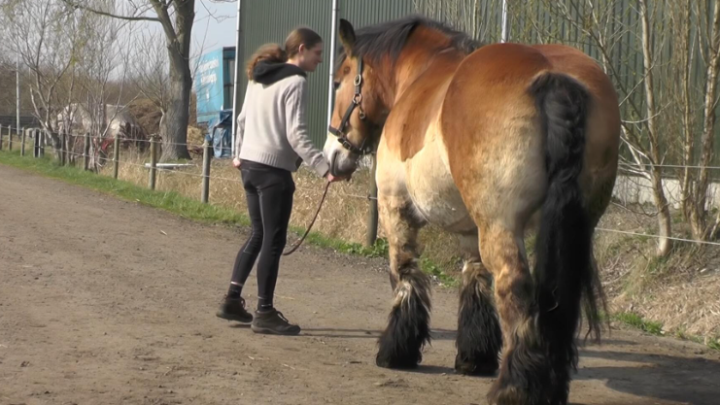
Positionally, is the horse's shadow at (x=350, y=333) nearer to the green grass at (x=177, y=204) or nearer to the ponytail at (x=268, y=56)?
the ponytail at (x=268, y=56)

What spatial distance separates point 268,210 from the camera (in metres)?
6.70

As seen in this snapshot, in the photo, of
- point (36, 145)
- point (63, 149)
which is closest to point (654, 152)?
point (63, 149)

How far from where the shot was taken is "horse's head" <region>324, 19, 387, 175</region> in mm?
6664

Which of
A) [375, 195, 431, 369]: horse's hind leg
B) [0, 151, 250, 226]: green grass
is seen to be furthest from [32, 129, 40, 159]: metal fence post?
[375, 195, 431, 369]: horse's hind leg

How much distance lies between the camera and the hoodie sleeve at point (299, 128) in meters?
6.56

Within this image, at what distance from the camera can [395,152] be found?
19.4 ft

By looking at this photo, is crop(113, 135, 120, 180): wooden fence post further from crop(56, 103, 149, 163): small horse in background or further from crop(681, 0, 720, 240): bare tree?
crop(681, 0, 720, 240): bare tree

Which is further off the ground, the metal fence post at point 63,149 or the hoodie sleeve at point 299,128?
the hoodie sleeve at point 299,128

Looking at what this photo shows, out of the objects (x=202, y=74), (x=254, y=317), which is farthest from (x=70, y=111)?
(x=254, y=317)

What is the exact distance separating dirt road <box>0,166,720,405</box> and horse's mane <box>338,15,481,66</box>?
202cm

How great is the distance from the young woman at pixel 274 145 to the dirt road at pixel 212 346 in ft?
1.51

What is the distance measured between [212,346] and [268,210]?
102cm

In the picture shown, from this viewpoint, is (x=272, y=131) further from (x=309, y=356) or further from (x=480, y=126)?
(x=480, y=126)

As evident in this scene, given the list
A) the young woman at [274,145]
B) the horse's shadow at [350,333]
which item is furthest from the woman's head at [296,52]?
the horse's shadow at [350,333]
